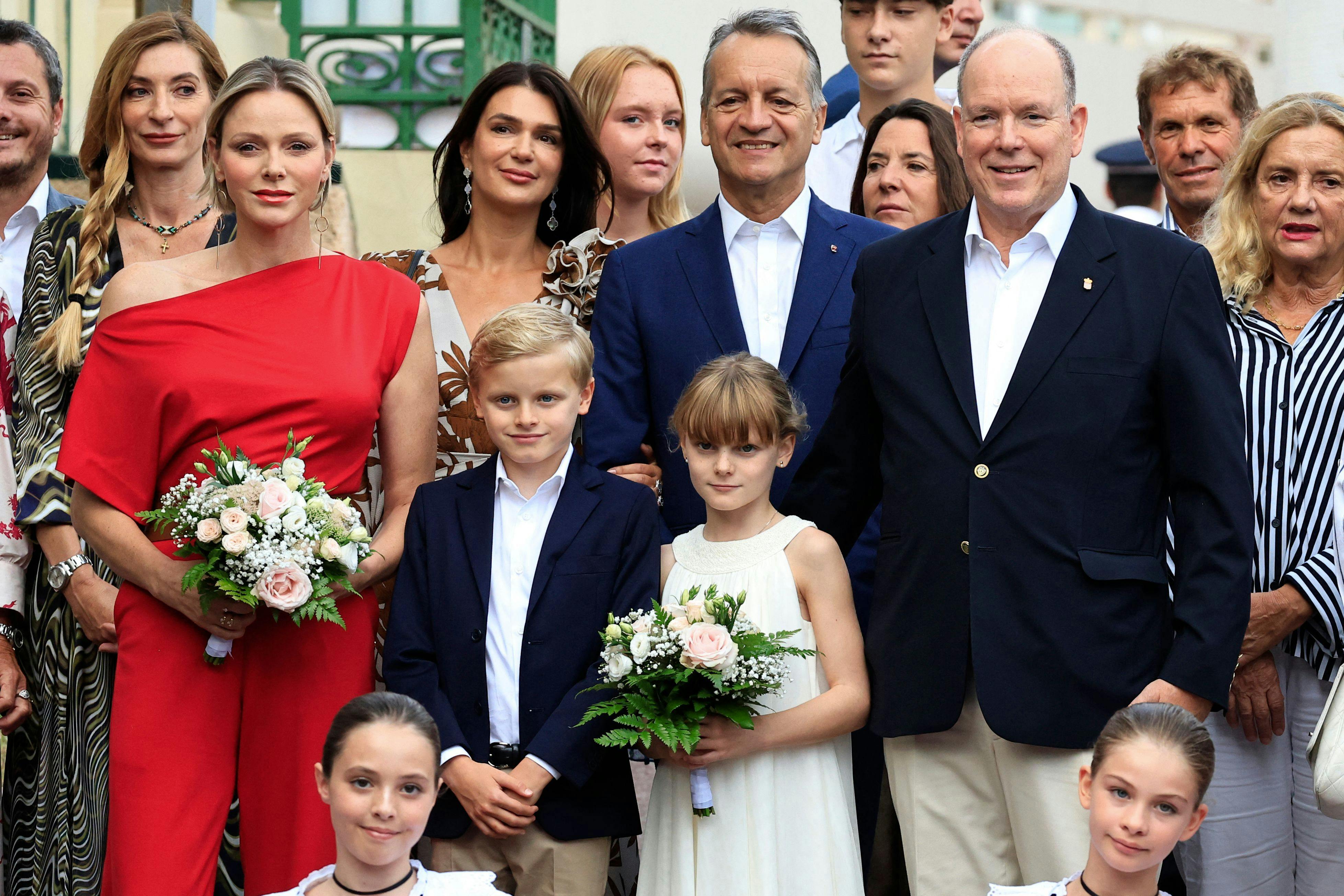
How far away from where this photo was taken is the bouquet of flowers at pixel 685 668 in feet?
11.5

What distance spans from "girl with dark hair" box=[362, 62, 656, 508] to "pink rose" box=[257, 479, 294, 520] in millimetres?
942

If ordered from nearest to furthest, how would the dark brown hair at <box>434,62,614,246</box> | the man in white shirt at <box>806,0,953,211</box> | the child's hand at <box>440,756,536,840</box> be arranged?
the child's hand at <box>440,756,536,840</box>, the dark brown hair at <box>434,62,614,246</box>, the man in white shirt at <box>806,0,953,211</box>

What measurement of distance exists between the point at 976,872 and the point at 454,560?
148 centimetres

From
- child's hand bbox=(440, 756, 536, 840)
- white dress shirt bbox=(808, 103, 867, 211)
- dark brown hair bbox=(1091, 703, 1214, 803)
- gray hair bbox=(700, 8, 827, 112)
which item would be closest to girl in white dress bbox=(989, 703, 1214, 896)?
dark brown hair bbox=(1091, 703, 1214, 803)

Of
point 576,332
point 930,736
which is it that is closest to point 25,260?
point 576,332

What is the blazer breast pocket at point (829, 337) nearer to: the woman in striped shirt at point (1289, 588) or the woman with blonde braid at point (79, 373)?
the woman in striped shirt at point (1289, 588)

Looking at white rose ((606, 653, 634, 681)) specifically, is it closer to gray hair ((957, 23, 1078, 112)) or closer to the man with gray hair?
the man with gray hair

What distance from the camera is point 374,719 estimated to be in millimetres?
3475

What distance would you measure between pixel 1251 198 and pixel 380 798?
2.91 metres

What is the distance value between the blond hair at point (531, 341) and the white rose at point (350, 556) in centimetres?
61

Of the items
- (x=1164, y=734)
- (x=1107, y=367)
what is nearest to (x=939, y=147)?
(x=1107, y=367)

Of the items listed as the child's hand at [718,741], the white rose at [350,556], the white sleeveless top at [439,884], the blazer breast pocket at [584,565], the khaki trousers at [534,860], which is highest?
the white rose at [350,556]

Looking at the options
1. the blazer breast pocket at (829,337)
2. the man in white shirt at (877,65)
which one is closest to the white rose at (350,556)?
the blazer breast pocket at (829,337)

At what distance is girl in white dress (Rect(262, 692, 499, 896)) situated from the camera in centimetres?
338
